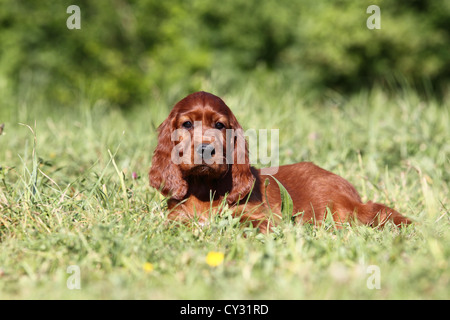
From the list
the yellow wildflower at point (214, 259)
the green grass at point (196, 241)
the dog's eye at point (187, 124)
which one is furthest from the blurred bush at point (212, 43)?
the yellow wildflower at point (214, 259)

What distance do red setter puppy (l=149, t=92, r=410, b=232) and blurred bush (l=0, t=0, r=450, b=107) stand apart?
27.9 feet

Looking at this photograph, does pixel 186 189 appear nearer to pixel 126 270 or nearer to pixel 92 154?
pixel 126 270

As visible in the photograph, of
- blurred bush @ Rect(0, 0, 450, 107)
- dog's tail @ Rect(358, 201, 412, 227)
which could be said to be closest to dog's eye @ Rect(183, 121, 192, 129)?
dog's tail @ Rect(358, 201, 412, 227)

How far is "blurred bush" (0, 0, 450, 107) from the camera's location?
1161 cm

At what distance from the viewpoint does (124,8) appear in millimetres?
16062

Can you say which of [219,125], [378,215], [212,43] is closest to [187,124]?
[219,125]

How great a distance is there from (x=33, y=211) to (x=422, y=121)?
3.91m

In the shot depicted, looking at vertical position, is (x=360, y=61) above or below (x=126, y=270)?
above

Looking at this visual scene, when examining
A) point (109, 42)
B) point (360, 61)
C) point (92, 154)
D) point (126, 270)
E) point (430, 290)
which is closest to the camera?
point (430, 290)

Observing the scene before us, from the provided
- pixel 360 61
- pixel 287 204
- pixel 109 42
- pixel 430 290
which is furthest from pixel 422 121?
pixel 109 42

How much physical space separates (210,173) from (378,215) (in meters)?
1.14

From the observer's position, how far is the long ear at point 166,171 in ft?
10.6

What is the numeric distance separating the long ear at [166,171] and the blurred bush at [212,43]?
8462 mm

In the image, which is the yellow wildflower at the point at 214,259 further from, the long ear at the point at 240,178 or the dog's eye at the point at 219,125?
the dog's eye at the point at 219,125
